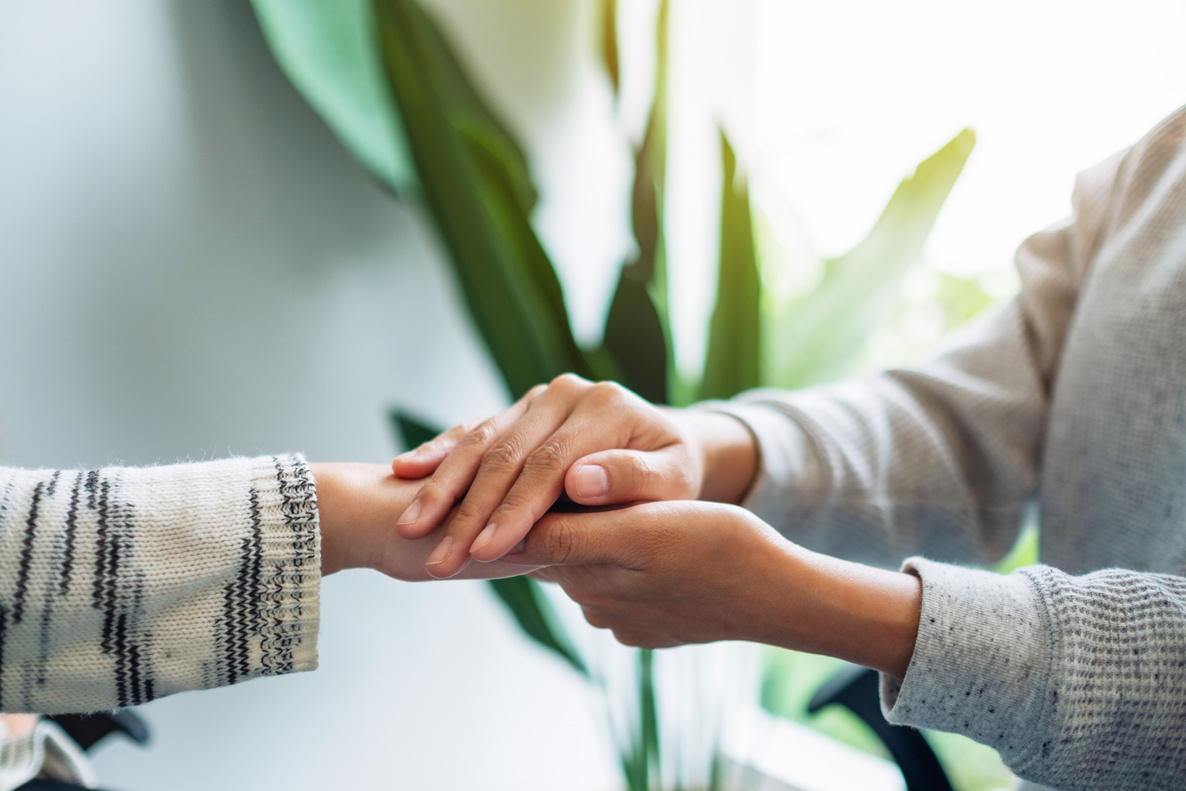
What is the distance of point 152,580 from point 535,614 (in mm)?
522

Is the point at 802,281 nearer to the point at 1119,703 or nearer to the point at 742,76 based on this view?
the point at 742,76

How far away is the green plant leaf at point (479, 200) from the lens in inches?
30.5

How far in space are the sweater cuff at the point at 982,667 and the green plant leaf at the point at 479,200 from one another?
492 millimetres

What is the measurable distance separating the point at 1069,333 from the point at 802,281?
0.69 m

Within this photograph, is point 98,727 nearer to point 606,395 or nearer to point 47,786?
point 47,786

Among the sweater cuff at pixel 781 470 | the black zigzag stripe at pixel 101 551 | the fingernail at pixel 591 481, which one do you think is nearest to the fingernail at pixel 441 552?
the fingernail at pixel 591 481

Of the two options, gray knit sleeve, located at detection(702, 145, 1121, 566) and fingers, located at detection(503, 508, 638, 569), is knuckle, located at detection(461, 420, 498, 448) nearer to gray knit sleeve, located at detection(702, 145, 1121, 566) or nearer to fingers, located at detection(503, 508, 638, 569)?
fingers, located at detection(503, 508, 638, 569)

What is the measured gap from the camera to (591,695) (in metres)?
1.41

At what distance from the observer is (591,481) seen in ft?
1.87

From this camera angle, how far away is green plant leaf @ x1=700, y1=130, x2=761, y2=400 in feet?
2.93

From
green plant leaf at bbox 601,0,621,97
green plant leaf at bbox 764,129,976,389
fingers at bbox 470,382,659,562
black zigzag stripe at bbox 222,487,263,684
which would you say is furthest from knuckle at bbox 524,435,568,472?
green plant leaf at bbox 601,0,621,97

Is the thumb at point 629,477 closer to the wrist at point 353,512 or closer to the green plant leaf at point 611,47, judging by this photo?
the wrist at point 353,512

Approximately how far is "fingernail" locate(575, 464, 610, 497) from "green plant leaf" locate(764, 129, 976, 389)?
0.44 meters

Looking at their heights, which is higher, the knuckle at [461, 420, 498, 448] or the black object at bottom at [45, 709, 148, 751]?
the knuckle at [461, 420, 498, 448]
